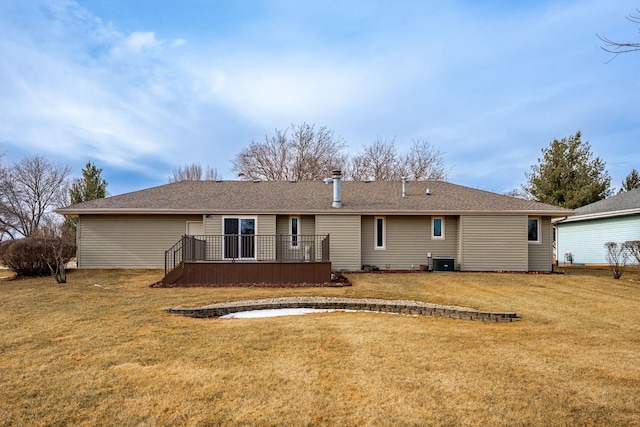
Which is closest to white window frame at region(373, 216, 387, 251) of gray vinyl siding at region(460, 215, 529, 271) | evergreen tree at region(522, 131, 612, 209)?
gray vinyl siding at region(460, 215, 529, 271)

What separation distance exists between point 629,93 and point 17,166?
3571 cm

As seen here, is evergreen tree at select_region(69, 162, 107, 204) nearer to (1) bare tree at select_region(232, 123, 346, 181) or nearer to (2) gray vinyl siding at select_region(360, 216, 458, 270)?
(1) bare tree at select_region(232, 123, 346, 181)

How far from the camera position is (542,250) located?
14859mm

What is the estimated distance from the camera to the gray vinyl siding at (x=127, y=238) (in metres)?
14.7

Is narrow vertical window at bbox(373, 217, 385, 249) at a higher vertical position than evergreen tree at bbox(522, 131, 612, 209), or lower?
lower

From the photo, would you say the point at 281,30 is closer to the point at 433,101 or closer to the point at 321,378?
the point at 433,101

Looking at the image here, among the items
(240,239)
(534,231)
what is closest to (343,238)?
(240,239)

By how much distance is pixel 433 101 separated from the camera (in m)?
20.8

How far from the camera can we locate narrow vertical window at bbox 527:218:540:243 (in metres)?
14.9

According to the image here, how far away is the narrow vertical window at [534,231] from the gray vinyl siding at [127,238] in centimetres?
1328

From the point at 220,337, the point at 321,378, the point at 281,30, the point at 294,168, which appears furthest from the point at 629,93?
the point at 294,168

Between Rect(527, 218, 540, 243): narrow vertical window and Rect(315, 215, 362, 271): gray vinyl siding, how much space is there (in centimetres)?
699

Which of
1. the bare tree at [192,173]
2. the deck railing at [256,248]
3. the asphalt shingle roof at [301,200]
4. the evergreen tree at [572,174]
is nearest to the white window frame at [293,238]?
the deck railing at [256,248]

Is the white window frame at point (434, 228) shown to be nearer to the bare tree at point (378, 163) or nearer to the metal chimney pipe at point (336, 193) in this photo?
the metal chimney pipe at point (336, 193)
